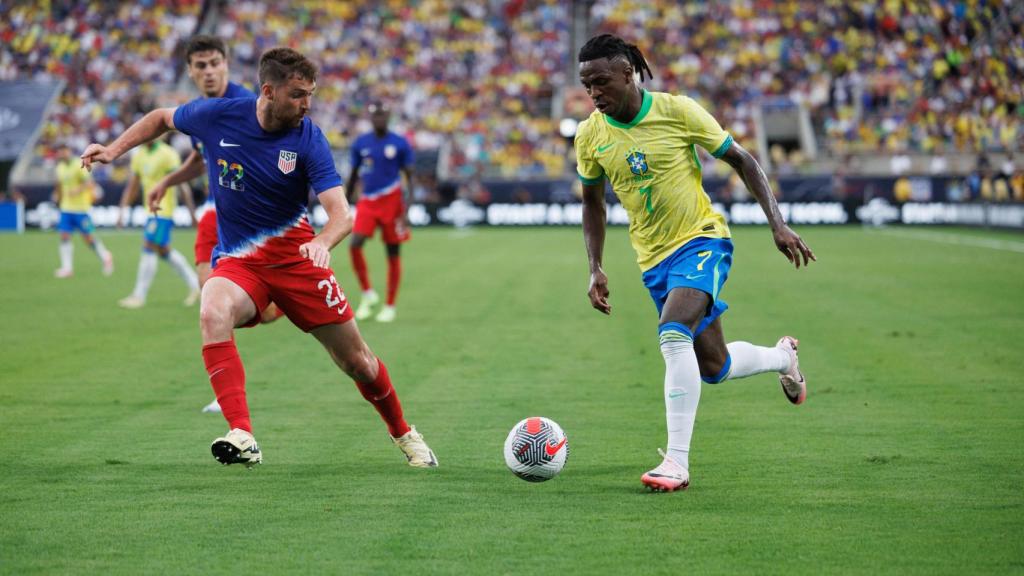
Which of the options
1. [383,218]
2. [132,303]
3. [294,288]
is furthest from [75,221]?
[294,288]

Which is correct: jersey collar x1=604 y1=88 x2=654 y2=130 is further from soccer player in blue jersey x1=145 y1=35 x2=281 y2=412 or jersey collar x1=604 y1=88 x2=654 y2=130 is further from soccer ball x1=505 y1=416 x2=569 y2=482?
soccer player in blue jersey x1=145 y1=35 x2=281 y2=412

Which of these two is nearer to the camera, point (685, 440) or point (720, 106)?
point (685, 440)

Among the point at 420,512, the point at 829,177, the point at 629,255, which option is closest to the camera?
the point at 420,512

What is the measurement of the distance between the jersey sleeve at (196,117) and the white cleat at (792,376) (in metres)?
3.51

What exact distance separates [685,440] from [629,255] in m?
21.4

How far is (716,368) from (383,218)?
31.4 ft

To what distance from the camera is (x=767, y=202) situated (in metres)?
6.45

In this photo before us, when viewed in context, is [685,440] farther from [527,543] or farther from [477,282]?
[477,282]

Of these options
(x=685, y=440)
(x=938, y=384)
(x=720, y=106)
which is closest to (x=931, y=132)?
(x=720, y=106)

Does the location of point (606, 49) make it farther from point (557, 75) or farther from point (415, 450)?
point (557, 75)

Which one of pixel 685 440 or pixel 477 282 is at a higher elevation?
pixel 685 440

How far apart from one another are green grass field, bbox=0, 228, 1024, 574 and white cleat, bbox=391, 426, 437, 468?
10 cm

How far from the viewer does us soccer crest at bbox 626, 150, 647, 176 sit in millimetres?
6598

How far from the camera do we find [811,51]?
4759 cm
